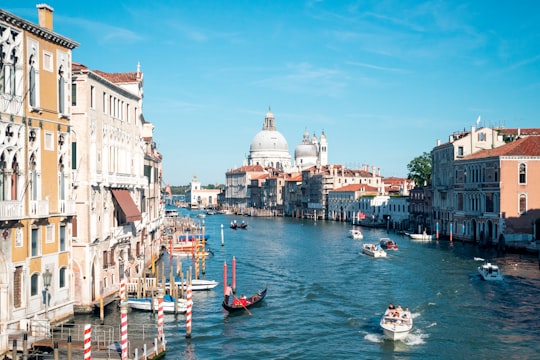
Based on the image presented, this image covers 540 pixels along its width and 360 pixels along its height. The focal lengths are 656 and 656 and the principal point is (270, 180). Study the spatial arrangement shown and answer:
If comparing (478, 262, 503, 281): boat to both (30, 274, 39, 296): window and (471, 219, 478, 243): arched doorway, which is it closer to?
(471, 219, 478, 243): arched doorway

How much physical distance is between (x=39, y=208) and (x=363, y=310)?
38.6 ft

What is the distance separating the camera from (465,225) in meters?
46.4

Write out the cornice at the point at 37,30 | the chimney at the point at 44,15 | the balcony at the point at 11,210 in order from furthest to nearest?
the chimney at the point at 44,15 < the cornice at the point at 37,30 < the balcony at the point at 11,210

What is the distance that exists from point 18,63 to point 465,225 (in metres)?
36.9

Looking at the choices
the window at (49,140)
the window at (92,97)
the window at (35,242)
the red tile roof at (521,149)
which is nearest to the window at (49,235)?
the window at (35,242)

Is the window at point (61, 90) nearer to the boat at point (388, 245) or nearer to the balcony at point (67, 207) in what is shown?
the balcony at point (67, 207)

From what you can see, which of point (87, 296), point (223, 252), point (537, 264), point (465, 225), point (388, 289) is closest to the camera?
point (87, 296)

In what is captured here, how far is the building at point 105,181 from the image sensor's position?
2000 cm

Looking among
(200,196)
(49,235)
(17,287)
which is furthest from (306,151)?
(17,287)

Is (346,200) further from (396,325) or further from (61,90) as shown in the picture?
(61,90)

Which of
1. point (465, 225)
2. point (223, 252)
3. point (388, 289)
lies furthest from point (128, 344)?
point (465, 225)

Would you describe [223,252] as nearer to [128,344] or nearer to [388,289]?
[388,289]

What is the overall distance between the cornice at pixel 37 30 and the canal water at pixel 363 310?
27.2 feet

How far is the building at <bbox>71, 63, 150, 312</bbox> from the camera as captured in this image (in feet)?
65.6
